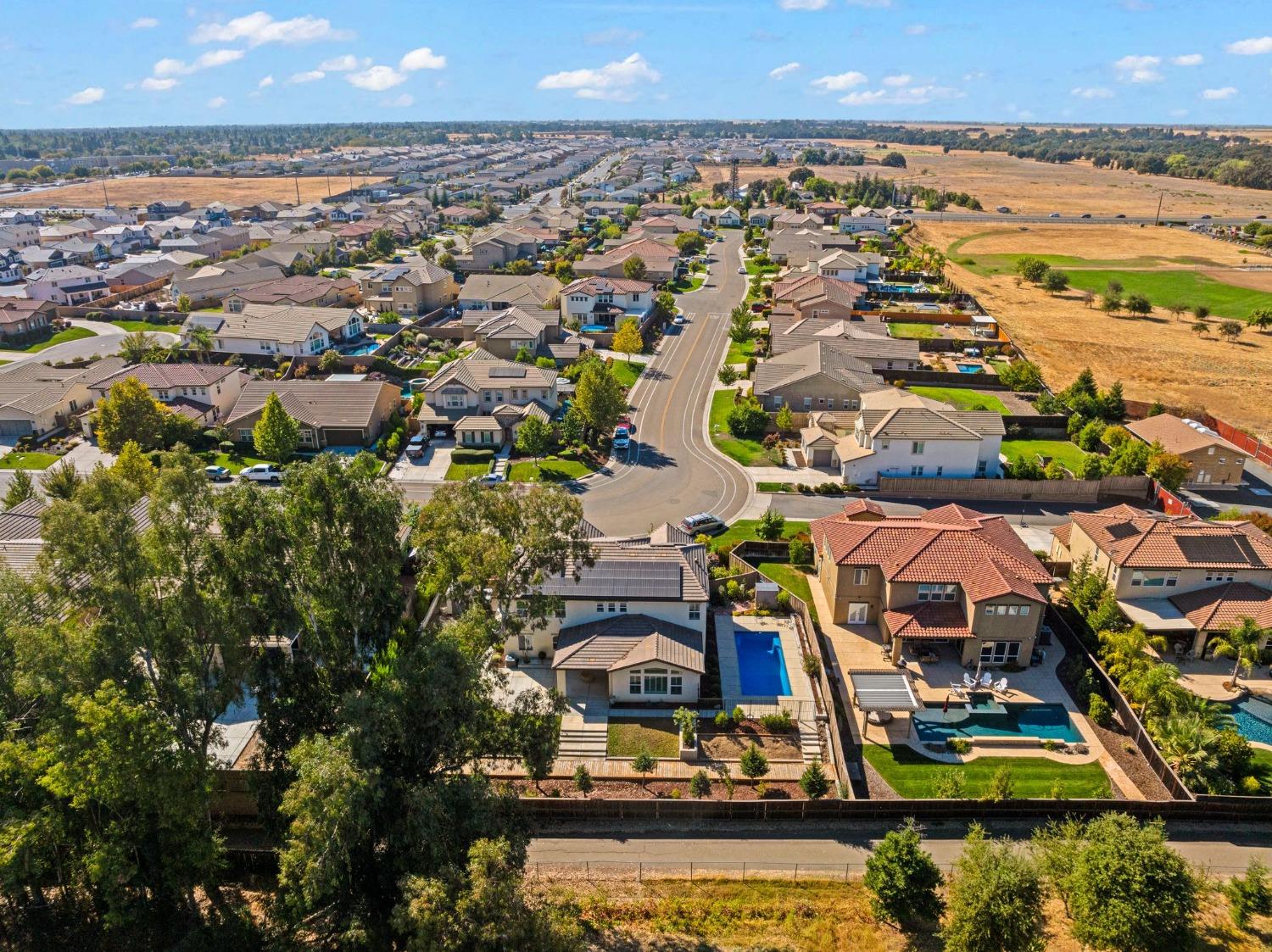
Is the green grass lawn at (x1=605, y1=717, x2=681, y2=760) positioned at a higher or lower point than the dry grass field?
lower

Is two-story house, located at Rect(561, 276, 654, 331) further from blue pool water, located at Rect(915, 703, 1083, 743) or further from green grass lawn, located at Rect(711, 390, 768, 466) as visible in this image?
blue pool water, located at Rect(915, 703, 1083, 743)

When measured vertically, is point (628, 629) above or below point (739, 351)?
below

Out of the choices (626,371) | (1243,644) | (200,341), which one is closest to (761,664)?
(1243,644)

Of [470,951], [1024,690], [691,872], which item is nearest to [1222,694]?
[1024,690]

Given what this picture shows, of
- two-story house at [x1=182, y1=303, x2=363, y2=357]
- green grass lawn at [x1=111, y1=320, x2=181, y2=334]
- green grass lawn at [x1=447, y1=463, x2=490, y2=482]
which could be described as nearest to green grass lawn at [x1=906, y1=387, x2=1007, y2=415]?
→ green grass lawn at [x1=447, y1=463, x2=490, y2=482]

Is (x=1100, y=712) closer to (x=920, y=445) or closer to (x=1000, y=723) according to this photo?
(x=1000, y=723)

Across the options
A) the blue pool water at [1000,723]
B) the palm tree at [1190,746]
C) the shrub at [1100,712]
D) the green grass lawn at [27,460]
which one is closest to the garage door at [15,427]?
the green grass lawn at [27,460]

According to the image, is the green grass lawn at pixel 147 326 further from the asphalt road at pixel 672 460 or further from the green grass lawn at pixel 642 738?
the green grass lawn at pixel 642 738
